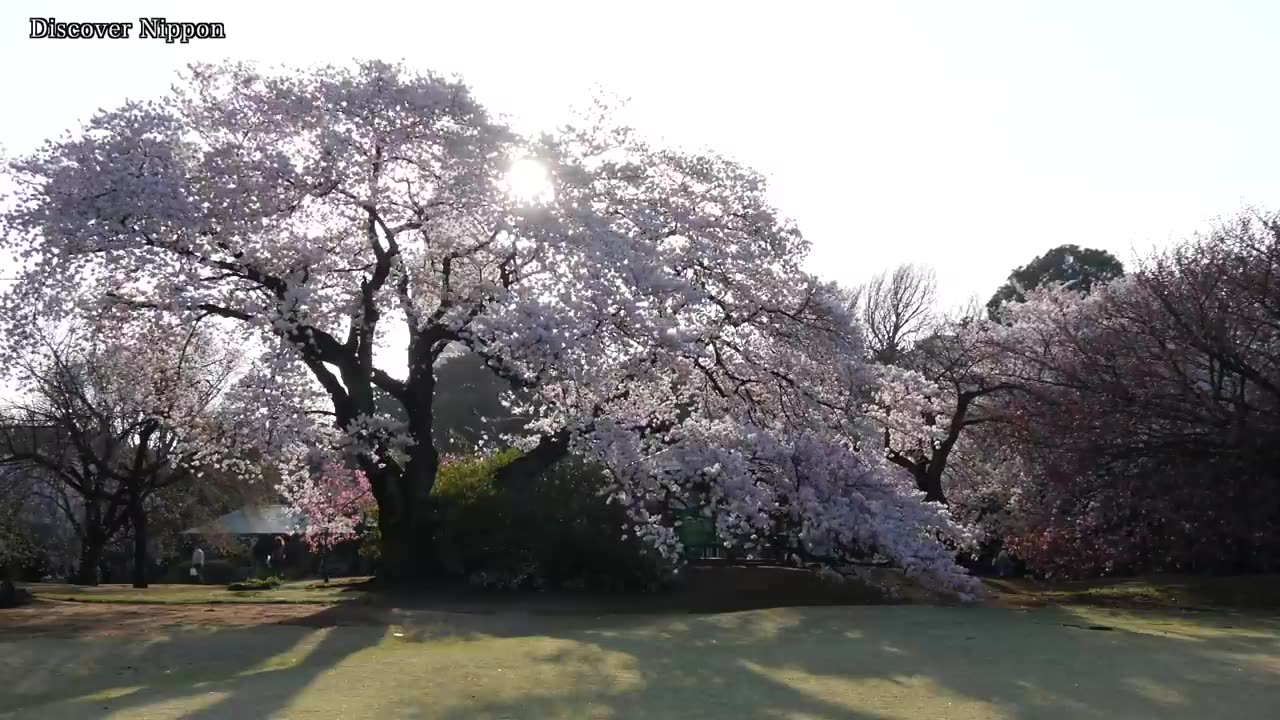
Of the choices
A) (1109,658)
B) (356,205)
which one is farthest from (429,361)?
(1109,658)

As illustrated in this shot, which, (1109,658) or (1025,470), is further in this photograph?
(1025,470)

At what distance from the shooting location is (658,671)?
10.3m

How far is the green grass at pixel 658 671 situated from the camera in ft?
27.5

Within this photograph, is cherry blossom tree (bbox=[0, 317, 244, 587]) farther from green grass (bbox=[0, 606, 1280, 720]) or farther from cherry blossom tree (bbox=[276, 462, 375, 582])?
green grass (bbox=[0, 606, 1280, 720])

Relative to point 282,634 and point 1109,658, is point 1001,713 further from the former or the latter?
point 282,634

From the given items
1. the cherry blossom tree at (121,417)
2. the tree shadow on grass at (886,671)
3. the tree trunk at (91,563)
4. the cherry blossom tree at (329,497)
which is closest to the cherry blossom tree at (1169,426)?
the tree shadow on grass at (886,671)

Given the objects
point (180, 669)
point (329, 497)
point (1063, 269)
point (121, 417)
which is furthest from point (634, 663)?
point (1063, 269)

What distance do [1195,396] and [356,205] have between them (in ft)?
55.7

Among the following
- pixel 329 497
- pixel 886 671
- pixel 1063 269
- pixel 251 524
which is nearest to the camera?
pixel 886 671

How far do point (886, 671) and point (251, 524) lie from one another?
4490 centimetres

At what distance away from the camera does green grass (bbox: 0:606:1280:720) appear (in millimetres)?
8391

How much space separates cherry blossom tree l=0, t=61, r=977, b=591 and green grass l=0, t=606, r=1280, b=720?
123 inches

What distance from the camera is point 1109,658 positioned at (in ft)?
37.1

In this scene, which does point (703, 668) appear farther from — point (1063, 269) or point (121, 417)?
point (1063, 269)
